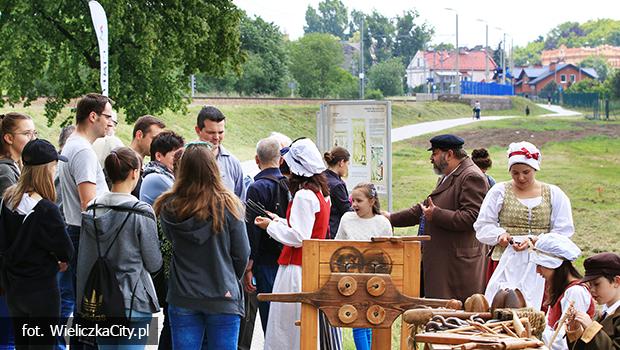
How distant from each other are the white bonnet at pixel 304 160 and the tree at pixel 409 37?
148751 millimetres

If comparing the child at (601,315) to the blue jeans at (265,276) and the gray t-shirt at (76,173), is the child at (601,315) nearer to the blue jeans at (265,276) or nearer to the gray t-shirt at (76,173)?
the blue jeans at (265,276)

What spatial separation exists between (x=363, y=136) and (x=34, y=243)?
5.54 metres

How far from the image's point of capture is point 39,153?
701cm

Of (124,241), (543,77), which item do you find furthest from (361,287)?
(543,77)

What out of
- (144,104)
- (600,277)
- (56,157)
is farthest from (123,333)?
(144,104)

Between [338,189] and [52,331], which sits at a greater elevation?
[338,189]

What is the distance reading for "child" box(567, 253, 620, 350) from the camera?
203 inches

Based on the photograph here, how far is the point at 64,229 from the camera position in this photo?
6945 millimetres

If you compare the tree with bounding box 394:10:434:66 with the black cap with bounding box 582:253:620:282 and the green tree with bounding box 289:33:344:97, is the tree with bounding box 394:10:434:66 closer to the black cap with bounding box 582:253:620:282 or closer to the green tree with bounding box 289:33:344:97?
the green tree with bounding box 289:33:344:97

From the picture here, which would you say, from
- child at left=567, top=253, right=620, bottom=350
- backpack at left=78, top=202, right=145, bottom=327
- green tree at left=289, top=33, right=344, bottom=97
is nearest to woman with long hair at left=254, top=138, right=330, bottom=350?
backpack at left=78, top=202, right=145, bottom=327

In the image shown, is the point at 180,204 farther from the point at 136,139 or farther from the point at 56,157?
the point at 136,139

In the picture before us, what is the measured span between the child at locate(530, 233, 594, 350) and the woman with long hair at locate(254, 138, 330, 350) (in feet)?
4.76

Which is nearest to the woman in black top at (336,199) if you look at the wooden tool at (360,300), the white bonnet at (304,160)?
the white bonnet at (304,160)

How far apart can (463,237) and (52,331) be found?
3.27 m
